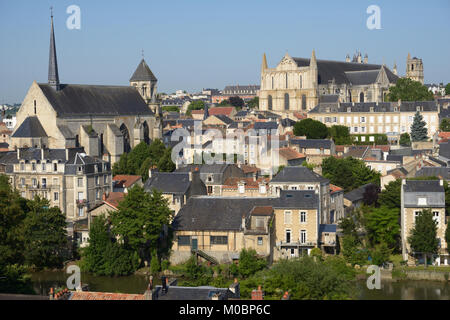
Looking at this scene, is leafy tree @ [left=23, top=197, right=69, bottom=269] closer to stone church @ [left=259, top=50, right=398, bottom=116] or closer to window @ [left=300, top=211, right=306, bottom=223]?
window @ [left=300, top=211, right=306, bottom=223]

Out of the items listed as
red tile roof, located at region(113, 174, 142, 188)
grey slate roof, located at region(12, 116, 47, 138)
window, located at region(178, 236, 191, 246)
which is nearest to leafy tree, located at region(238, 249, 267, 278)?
window, located at region(178, 236, 191, 246)

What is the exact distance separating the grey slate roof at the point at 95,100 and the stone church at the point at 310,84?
24888mm

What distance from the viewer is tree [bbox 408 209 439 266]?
30.5 metres

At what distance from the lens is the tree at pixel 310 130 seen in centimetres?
6225

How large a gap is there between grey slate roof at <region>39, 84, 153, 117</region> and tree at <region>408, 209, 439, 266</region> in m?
34.1

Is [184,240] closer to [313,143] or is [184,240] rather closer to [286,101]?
[313,143]

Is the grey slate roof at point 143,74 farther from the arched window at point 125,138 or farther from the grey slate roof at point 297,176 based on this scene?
the grey slate roof at point 297,176

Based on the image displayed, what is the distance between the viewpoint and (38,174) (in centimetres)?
4088

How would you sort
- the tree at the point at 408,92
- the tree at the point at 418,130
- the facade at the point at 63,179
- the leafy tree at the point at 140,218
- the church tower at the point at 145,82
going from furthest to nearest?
1. the tree at the point at 408,92
2. the church tower at the point at 145,82
3. the tree at the point at 418,130
4. the facade at the point at 63,179
5. the leafy tree at the point at 140,218

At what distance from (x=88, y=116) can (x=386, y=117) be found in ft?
98.3

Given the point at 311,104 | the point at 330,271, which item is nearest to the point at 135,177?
the point at 330,271

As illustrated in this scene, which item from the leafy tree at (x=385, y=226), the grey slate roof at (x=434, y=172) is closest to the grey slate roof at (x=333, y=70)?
the grey slate roof at (x=434, y=172)
